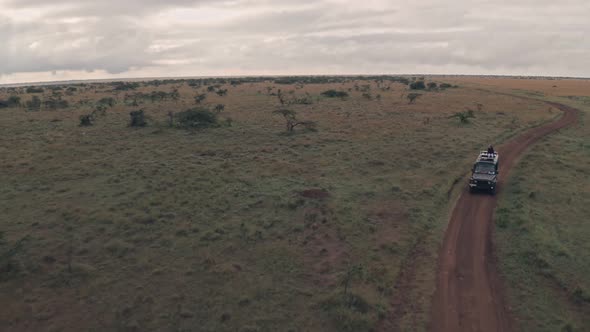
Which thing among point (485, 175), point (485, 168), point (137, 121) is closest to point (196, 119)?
point (137, 121)

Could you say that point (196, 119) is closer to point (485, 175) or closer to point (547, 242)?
point (485, 175)

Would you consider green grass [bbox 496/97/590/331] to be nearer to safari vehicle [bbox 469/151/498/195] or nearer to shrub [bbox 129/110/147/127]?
safari vehicle [bbox 469/151/498/195]

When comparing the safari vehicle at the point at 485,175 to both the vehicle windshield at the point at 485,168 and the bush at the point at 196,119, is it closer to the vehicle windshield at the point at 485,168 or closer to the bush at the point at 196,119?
the vehicle windshield at the point at 485,168

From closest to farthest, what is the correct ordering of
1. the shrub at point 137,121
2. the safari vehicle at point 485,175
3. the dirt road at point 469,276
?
the dirt road at point 469,276 → the safari vehicle at point 485,175 → the shrub at point 137,121

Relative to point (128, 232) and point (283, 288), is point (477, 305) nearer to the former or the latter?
point (283, 288)

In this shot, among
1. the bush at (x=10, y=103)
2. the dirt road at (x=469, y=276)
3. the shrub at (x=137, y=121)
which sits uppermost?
the bush at (x=10, y=103)

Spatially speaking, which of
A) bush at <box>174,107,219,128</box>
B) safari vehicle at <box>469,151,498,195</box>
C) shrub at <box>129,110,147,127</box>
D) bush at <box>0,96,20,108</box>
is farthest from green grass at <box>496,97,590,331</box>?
bush at <box>0,96,20,108</box>

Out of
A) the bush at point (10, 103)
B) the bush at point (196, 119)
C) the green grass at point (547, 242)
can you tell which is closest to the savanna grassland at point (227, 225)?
the green grass at point (547, 242)
